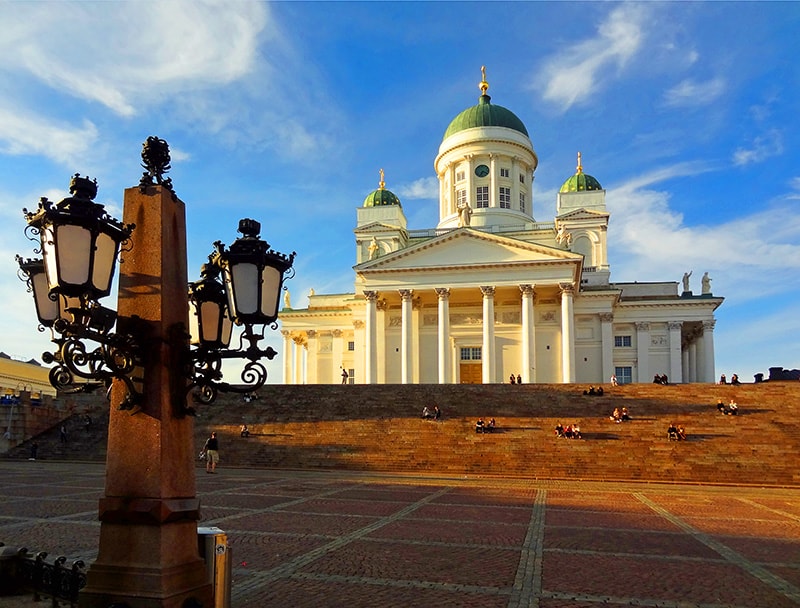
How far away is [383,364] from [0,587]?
4908cm

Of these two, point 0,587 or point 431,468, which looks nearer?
point 0,587

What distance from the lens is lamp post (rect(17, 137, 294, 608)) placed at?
574 cm

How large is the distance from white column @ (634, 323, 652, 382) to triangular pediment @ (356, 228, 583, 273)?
13.7 metres

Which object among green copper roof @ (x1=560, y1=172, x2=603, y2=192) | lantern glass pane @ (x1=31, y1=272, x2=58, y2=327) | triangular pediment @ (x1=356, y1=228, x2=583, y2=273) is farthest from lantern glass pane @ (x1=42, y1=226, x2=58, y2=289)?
green copper roof @ (x1=560, y1=172, x2=603, y2=192)

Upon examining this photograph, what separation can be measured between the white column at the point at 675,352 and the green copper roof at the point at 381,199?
93.8 ft

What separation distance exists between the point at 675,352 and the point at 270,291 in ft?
198

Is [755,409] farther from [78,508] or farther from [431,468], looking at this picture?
[78,508]

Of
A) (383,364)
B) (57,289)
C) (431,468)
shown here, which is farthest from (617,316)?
(57,289)

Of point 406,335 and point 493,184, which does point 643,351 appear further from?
point 406,335

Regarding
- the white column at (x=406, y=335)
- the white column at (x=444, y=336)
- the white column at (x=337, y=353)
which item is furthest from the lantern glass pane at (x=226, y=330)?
the white column at (x=337, y=353)

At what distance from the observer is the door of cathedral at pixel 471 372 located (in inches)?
2256

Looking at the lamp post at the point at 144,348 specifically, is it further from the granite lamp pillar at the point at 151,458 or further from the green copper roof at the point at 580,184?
the green copper roof at the point at 580,184

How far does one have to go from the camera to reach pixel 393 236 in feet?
228

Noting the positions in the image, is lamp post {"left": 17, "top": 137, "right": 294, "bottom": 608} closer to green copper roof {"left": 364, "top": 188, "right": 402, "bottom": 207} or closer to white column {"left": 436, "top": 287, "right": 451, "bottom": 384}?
white column {"left": 436, "top": 287, "right": 451, "bottom": 384}
